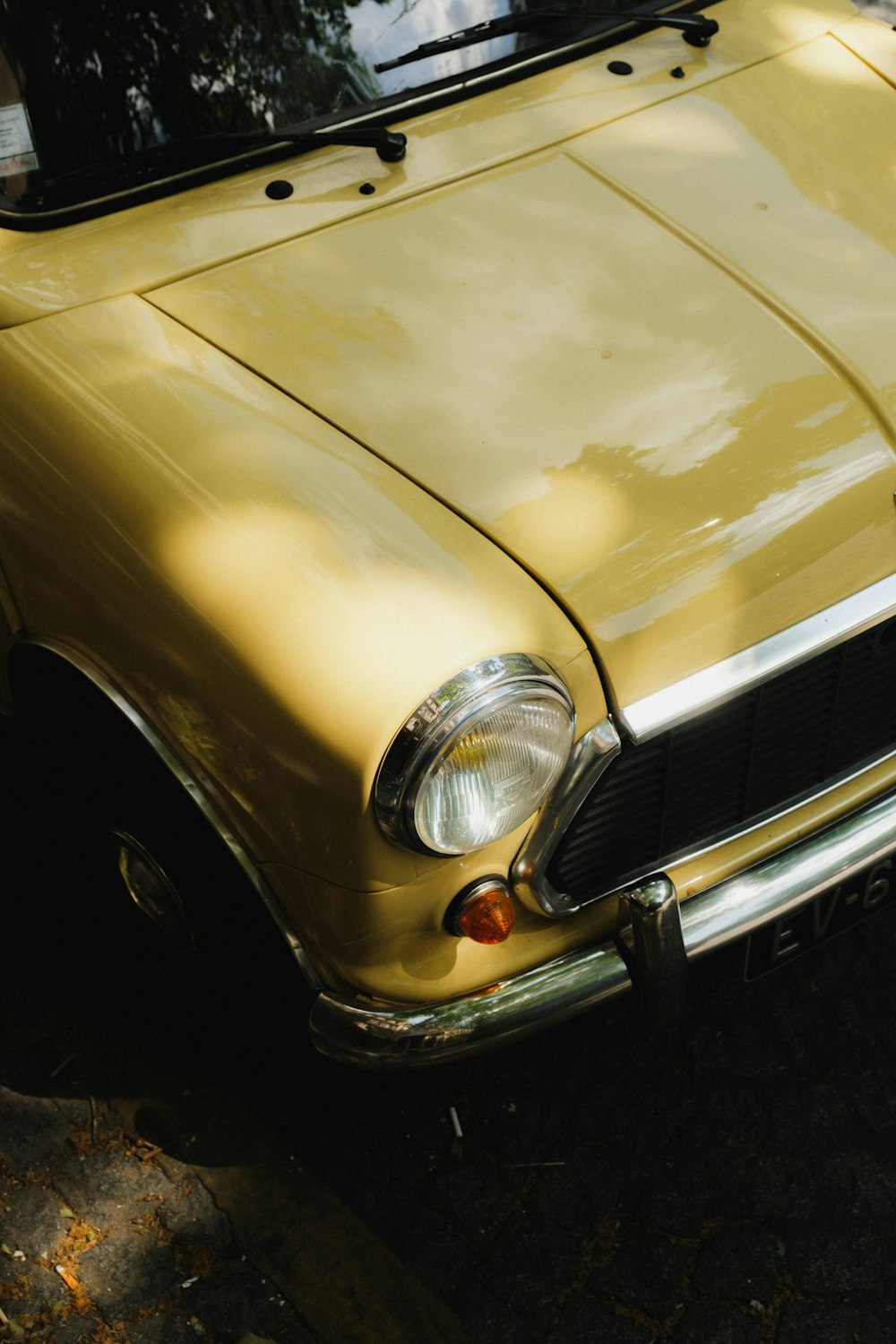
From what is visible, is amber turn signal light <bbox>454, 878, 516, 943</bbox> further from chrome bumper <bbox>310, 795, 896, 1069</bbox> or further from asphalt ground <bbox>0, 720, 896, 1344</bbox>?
asphalt ground <bbox>0, 720, 896, 1344</bbox>

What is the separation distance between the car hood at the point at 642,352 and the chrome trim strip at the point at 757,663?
0.8 inches

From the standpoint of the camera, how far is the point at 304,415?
200cm

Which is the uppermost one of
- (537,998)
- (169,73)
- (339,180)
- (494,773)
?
(169,73)

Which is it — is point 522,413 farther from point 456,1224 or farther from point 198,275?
point 456,1224

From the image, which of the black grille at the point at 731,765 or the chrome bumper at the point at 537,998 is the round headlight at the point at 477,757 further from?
the chrome bumper at the point at 537,998

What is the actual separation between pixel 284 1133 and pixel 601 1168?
23.1 inches

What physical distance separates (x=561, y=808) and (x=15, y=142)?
5.15 feet

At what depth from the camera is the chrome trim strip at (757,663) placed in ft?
5.86

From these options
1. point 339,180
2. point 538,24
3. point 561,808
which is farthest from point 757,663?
point 538,24

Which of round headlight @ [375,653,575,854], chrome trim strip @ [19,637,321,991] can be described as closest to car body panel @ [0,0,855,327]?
chrome trim strip @ [19,637,321,991]

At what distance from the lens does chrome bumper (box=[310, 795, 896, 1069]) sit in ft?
5.99

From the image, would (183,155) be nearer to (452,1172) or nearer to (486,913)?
(486,913)

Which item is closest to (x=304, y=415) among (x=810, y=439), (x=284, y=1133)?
(x=810, y=439)

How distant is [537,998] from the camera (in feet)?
6.06
